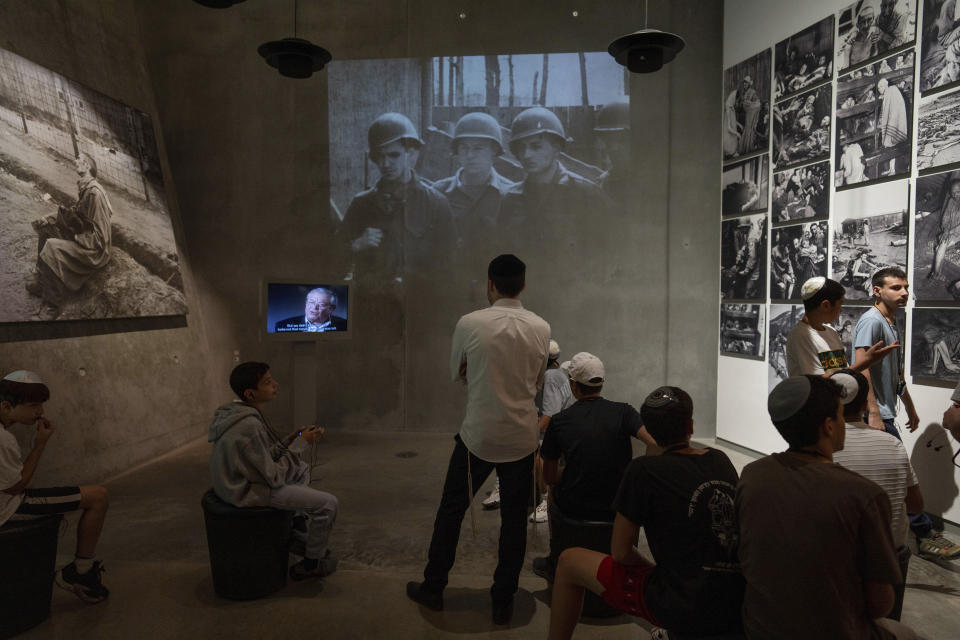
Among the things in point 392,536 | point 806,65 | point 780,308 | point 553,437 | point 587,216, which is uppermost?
point 806,65

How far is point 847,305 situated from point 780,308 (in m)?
0.76

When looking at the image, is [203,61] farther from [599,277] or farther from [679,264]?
[679,264]

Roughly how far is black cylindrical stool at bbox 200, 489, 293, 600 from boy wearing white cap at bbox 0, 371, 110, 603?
1.87ft

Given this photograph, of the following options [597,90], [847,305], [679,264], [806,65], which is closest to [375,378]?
[679,264]

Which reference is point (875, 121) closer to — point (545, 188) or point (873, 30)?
point (873, 30)

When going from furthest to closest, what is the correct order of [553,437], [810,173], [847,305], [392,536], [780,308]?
[780,308] → [810,173] → [847,305] → [392,536] → [553,437]

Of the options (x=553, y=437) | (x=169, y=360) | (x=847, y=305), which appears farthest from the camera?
(x=169, y=360)

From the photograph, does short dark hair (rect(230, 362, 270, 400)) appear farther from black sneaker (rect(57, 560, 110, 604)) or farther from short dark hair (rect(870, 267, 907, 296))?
short dark hair (rect(870, 267, 907, 296))

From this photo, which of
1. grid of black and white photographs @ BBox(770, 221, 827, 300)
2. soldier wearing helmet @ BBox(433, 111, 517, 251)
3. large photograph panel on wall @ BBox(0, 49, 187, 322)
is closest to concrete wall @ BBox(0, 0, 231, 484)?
large photograph panel on wall @ BBox(0, 49, 187, 322)

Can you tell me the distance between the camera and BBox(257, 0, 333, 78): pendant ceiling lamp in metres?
4.79

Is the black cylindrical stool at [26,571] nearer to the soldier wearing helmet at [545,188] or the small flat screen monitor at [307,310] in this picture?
the small flat screen monitor at [307,310]

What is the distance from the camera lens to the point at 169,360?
6.06 meters

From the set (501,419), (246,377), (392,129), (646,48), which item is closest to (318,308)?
(246,377)

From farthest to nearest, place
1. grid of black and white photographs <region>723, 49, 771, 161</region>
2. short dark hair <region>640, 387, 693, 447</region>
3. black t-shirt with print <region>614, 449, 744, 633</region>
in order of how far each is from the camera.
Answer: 1. grid of black and white photographs <region>723, 49, 771, 161</region>
2. short dark hair <region>640, 387, 693, 447</region>
3. black t-shirt with print <region>614, 449, 744, 633</region>
